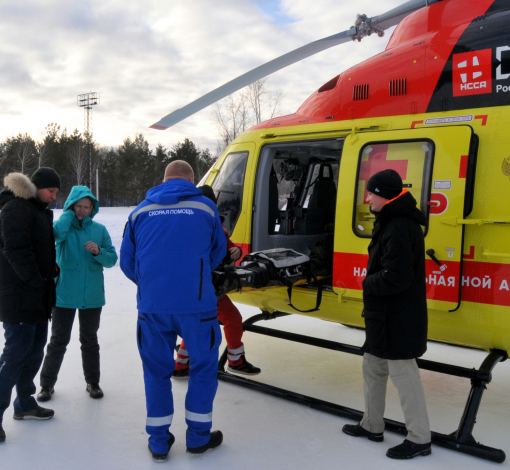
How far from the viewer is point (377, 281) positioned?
2.70 meters

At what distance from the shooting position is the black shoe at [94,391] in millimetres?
3691

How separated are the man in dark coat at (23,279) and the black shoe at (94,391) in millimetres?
541

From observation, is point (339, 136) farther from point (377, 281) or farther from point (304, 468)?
point (304, 468)

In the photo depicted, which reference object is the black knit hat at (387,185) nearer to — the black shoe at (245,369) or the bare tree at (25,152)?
the black shoe at (245,369)

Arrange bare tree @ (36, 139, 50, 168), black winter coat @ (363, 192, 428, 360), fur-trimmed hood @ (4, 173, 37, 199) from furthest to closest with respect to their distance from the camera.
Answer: bare tree @ (36, 139, 50, 168) < fur-trimmed hood @ (4, 173, 37, 199) < black winter coat @ (363, 192, 428, 360)

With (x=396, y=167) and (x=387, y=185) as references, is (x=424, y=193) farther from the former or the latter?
(x=387, y=185)

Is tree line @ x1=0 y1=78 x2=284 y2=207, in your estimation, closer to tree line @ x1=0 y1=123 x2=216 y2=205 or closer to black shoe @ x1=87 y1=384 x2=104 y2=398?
tree line @ x1=0 y1=123 x2=216 y2=205

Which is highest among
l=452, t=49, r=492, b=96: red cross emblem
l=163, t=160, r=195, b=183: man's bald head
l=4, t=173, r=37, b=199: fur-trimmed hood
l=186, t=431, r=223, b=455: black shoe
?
l=452, t=49, r=492, b=96: red cross emblem

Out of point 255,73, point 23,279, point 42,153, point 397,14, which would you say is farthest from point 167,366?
point 42,153

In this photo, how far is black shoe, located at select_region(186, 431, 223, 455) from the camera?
287 cm

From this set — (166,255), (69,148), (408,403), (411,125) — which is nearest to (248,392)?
(408,403)

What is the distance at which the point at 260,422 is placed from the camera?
3395 millimetres

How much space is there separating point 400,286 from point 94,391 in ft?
8.44

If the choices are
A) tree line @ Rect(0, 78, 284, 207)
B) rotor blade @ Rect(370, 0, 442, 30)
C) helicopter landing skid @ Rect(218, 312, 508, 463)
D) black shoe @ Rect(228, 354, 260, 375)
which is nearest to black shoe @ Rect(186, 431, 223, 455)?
helicopter landing skid @ Rect(218, 312, 508, 463)
